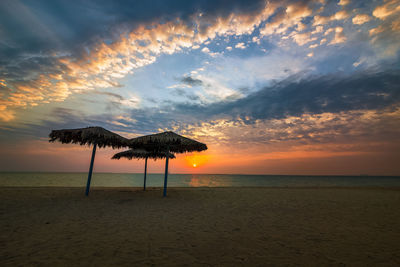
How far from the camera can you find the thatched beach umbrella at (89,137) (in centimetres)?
971

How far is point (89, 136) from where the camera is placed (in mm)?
9953

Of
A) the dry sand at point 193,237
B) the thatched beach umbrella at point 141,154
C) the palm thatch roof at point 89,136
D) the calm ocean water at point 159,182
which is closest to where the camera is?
the dry sand at point 193,237

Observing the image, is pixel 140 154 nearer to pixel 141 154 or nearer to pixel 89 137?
pixel 141 154

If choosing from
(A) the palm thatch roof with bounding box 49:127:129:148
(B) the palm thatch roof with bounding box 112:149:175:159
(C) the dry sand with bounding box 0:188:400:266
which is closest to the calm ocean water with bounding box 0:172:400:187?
(B) the palm thatch roof with bounding box 112:149:175:159

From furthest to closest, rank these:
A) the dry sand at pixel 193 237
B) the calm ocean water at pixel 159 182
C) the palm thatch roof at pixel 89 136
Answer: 1. the calm ocean water at pixel 159 182
2. the palm thatch roof at pixel 89 136
3. the dry sand at pixel 193 237

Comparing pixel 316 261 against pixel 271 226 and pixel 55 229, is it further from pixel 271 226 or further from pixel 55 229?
pixel 55 229

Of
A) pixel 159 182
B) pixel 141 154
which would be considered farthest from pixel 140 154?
pixel 159 182

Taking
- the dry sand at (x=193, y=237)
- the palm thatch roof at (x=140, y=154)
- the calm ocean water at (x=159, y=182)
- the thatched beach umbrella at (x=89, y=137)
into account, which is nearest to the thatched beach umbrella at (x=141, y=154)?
the palm thatch roof at (x=140, y=154)

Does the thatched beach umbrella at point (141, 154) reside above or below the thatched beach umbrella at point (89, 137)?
below

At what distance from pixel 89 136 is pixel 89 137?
265 millimetres

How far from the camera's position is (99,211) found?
22.7 ft

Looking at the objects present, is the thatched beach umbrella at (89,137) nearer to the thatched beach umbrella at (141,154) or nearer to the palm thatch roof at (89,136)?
the palm thatch roof at (89,136)

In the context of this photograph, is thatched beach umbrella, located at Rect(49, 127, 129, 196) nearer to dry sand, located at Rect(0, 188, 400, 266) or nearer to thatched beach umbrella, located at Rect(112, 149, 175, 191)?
dry sand, located at Rect(0, 188, 400, 266)

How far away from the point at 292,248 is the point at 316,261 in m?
0.60
